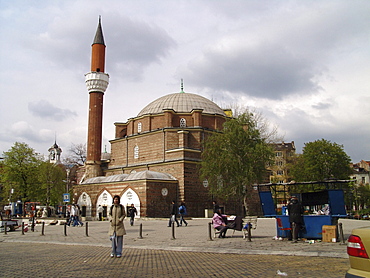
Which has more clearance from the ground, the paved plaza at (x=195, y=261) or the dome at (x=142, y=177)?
the dome at (x=142, y=177)

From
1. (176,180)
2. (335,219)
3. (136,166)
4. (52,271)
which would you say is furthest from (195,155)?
(52,271)

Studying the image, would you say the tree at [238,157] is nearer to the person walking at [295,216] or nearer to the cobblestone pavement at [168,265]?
the person walking at [295,216]

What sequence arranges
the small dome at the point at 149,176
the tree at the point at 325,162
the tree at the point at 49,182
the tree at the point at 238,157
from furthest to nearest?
the tree at the point at 49,182
the tree at the point at 325,162
the small dome at the point at 149,176
the tree at the point at 238,157

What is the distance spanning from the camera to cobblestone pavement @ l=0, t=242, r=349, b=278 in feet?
22.5

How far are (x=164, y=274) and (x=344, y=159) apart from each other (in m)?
36.5

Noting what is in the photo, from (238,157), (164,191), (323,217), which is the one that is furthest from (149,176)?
(323,217)

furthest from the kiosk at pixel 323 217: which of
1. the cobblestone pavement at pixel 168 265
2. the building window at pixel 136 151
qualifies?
the building window at pixel 136 151

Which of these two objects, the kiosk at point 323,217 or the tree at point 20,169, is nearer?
the kiosk at point 323,217

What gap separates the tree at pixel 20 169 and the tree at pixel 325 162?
101 feet

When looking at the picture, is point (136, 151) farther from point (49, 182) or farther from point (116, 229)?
point (116, 229)

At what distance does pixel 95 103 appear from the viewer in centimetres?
3891

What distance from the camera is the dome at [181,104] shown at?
41.1 meters

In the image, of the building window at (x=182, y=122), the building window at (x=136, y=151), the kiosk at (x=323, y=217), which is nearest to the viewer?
the kiosk at (x=323, y=217)

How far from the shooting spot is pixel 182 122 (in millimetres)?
39031
